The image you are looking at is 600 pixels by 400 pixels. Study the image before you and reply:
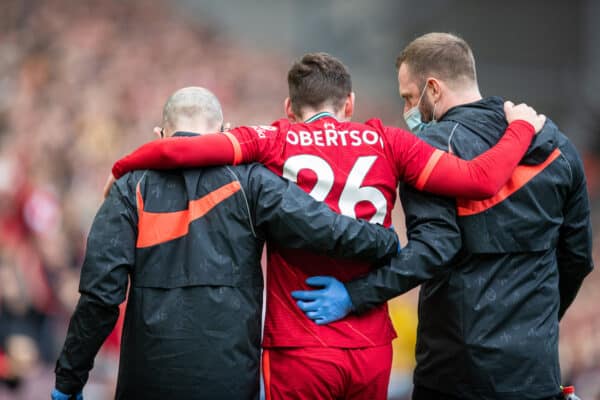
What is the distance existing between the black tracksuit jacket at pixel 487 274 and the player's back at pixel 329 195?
0.10m

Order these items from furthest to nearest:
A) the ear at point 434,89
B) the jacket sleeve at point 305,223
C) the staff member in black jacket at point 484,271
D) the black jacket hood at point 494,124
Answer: the ear at point 434,89
the black jacket hood at point 494,124
the staff member in black jacket at point 484,271
the jacket sleeve at point 305,223

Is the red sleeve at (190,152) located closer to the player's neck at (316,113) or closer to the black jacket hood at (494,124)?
the player's neck at (316,113)

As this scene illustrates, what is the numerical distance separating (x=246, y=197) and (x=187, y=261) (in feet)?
0.90

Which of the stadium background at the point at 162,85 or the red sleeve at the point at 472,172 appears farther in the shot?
the stadium background at the point at 162,85

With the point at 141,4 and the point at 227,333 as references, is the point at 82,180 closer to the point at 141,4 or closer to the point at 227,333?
the point at 141,4

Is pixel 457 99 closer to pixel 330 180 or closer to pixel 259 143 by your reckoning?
Answer: pixel 330 180

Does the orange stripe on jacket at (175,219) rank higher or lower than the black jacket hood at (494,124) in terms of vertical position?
lower

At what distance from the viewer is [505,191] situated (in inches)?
98.6

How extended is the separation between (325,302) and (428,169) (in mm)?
541

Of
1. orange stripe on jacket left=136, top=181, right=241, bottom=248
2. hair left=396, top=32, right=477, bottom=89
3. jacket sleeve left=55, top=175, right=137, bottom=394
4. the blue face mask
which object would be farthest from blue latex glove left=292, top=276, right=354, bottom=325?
hair left=396, top=32, right=477, bottom=89

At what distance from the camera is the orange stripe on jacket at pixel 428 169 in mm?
2414

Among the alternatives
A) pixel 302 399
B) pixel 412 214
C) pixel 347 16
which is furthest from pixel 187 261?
pixel 347 16

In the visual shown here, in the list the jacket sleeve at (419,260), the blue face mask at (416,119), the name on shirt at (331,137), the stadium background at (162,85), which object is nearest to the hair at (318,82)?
the name on shirt at (331,137)

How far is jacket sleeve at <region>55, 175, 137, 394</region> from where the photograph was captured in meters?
2.34
